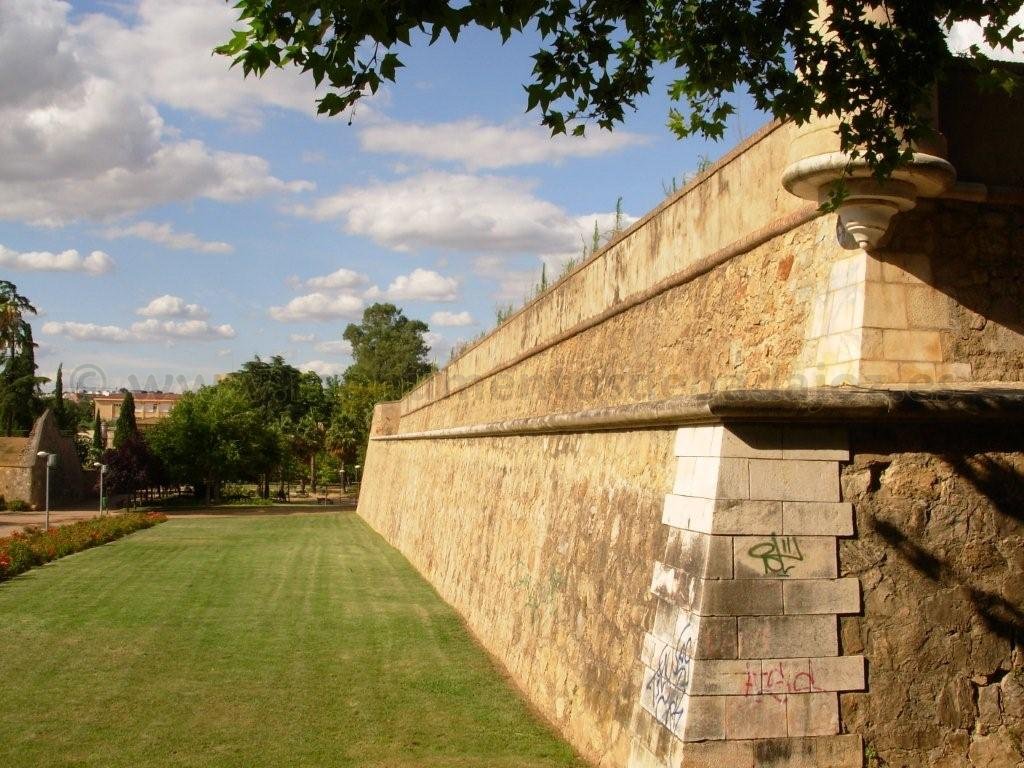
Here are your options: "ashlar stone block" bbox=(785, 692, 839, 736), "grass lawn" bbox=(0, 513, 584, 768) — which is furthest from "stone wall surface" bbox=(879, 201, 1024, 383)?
"grass lawn" bbox=(0, 513, 584, 768)

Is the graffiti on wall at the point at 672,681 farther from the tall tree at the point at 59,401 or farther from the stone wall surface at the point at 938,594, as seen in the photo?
the tall tree at the point at 59,401

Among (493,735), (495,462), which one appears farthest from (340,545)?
(493,735)

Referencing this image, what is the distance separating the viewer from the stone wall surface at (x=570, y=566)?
596 centimetres

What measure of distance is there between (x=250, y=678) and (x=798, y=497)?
5.95 meters

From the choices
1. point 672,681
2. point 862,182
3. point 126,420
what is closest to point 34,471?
point 126,420

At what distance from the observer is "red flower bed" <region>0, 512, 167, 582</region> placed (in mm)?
17547

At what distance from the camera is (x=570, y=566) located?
759 centimetres

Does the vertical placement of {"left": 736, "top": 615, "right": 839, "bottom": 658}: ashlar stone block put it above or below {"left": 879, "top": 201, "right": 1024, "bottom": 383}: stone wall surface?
below

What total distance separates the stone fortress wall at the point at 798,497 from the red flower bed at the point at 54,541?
12252 millimetres

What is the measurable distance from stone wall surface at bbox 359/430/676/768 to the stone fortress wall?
3cm

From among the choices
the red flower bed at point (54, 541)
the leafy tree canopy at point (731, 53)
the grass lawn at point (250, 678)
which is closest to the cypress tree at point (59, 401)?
the red flower bed at point (54, 541)

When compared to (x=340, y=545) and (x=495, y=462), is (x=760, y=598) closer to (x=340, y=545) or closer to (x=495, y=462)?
(x=495, y=462)

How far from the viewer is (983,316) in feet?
19.9

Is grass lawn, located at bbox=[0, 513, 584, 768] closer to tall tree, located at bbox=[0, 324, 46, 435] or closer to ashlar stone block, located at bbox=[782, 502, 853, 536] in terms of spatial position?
ashlar stone block, located at bbox=[782, 502, 853, 536]
